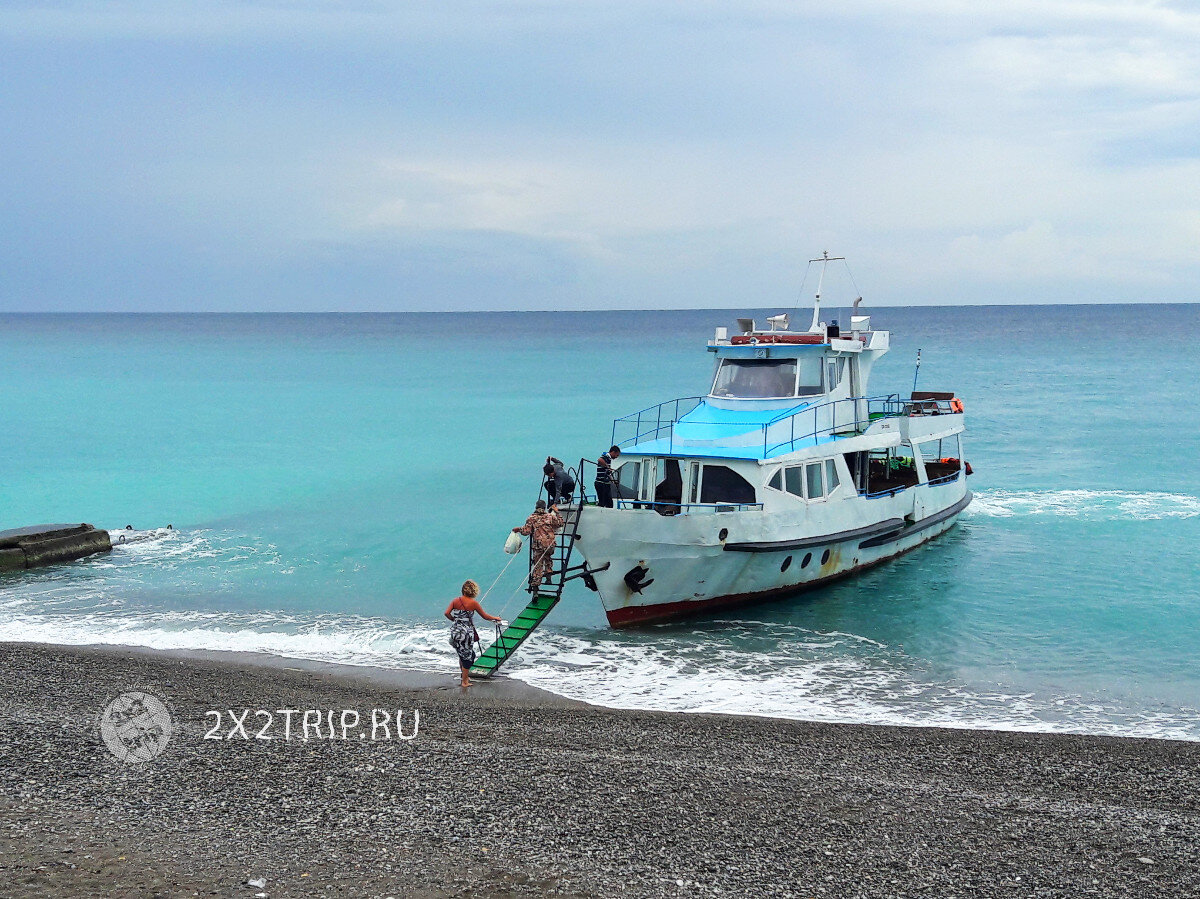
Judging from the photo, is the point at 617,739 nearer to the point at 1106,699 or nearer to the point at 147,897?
the point at 147,897

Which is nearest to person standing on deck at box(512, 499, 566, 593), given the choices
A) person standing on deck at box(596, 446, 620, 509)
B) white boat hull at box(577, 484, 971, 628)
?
white boat hull at box(577, 484, 971, 628)

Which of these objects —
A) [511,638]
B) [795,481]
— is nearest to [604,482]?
[511,638]

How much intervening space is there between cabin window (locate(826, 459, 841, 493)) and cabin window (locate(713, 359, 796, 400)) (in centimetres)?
218

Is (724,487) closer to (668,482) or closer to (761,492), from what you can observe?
(761,492)

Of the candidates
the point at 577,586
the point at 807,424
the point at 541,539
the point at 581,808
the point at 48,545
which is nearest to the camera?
the point at 581,808

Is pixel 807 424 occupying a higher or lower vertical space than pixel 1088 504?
higher

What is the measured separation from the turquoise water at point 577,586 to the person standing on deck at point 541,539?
137cm

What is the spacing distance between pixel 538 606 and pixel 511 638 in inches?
30.2

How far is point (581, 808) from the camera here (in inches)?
377

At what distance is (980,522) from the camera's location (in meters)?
27.4

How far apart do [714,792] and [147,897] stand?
518 centimetres

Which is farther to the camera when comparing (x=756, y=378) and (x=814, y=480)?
(x=756, y=378)

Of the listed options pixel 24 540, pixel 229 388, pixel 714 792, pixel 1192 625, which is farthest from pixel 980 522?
pixel 229 388
